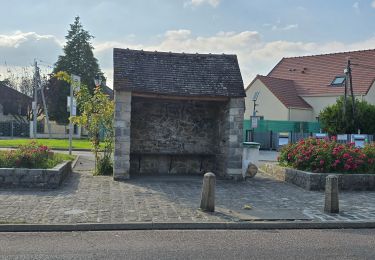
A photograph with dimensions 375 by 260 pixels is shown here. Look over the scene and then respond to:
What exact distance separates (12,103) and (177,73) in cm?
5355

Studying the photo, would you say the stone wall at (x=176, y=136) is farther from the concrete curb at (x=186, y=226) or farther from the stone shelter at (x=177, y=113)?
the concrete curb at (x=186, y=226)

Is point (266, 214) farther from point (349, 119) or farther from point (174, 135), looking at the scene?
point (349, 119)

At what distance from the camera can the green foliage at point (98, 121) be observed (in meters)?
15.3

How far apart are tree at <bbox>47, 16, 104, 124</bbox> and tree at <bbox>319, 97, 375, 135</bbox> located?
2807cm

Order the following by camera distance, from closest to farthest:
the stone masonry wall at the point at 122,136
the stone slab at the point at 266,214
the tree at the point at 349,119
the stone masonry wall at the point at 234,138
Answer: the stone slab at the point at 266,214, the stone masonry wall at the point at 122,136, the stone masonry wall at the point at 234,138, the tree at the point at 349,119

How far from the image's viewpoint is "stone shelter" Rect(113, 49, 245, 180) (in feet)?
46.6

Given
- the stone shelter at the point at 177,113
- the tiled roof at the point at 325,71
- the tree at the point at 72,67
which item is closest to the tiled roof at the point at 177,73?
the stone shelter at the point at 177,113

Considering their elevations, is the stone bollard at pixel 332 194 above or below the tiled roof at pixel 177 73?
below

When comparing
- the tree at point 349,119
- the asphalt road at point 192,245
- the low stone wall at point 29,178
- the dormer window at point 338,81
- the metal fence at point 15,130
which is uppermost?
the dormer window at point 338,81

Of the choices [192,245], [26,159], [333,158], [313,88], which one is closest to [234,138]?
[333,158]

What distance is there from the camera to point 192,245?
7.21 meters

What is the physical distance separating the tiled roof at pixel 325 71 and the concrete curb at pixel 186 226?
3429 cm

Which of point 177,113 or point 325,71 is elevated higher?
point 325,71

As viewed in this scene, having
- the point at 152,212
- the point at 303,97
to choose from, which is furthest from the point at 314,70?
the point at 152,212
